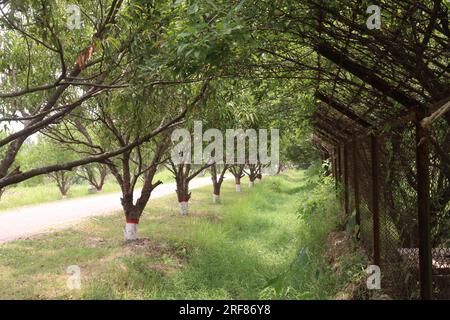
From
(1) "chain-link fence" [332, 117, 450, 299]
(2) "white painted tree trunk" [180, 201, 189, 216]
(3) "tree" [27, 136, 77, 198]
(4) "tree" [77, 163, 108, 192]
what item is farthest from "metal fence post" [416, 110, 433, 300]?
(3) "tree" [27, 136, 77, 198]

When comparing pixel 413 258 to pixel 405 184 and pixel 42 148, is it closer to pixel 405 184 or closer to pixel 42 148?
pixel 405 184

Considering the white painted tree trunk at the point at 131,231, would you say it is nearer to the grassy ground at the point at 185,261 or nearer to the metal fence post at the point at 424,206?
the grassy ground at the point at 185,261

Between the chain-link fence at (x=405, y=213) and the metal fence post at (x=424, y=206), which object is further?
the chain-link fence at (x=405, y=213)

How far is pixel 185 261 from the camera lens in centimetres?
793

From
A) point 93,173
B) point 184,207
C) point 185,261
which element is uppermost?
point 93,173

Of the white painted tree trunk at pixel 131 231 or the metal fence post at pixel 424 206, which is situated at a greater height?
the metal fence post at pixel 424 206

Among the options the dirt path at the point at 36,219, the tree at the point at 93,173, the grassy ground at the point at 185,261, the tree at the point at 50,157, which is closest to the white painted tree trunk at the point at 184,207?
the grassy ground at the point at 185,261

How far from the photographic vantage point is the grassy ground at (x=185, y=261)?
19.2 ft

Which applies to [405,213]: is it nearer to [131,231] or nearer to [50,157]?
[131,231]

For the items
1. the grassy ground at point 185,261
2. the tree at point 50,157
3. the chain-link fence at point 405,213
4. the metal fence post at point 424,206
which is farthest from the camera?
the tree at point 50,157

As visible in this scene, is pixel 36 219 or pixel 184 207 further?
pixel 36 219

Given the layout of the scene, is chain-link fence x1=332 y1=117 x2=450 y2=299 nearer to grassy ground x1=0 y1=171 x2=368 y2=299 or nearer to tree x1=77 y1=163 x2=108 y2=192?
grassy ground x1=0 y1=171 x2=368 y2=299

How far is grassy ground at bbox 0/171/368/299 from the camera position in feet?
19.2

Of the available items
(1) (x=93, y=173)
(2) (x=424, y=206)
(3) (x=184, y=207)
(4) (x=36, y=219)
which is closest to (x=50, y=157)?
(1) (x=93, y=173)
